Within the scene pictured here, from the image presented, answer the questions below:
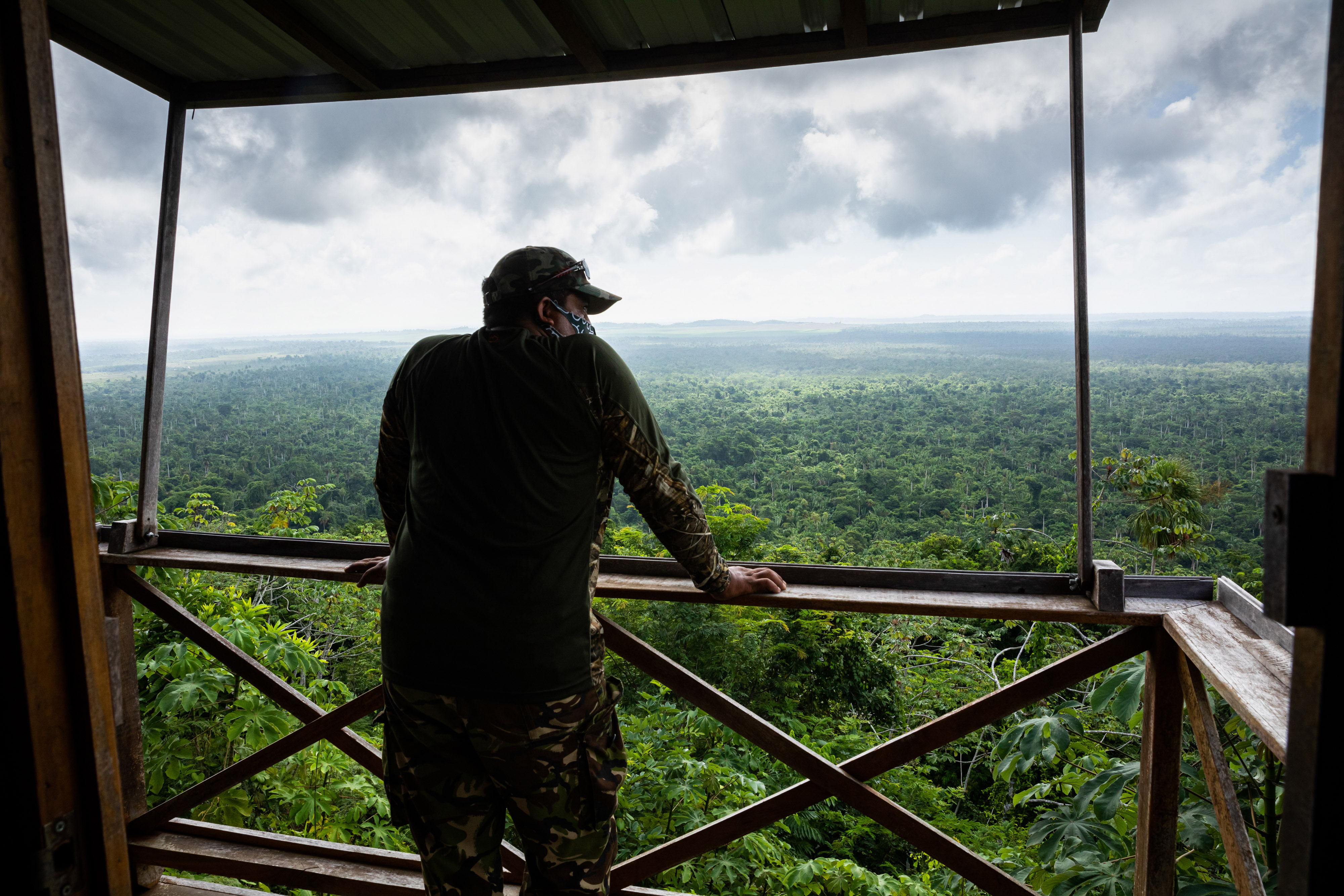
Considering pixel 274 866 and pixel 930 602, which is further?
pixel 274 866

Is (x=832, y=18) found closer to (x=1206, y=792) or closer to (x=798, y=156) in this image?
(x=798, y=156)

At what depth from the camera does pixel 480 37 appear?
1.83 meters

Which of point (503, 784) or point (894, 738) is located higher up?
point (503, 784)

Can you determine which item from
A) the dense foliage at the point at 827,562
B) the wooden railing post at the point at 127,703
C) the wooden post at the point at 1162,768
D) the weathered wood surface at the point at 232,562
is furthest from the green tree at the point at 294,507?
the wooden post at the point at 1162,768

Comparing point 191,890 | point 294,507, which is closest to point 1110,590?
point 191,890

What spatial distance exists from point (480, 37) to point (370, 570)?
4.63 ft

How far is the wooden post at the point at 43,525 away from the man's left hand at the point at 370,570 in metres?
0.86

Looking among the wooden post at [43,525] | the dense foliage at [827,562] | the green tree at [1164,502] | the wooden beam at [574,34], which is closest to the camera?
the wooden post at [43,525]

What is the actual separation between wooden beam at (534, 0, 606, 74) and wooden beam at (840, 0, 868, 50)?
0.61m

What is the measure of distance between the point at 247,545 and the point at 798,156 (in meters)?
2.92

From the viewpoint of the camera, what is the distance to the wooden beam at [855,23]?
152cm

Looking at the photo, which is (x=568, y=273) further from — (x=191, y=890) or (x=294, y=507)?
(x=294, y=507)

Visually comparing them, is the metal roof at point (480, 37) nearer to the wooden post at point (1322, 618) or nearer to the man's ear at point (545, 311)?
the man's ear at point (545, 311)

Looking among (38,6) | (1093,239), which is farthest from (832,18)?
(38,6)
